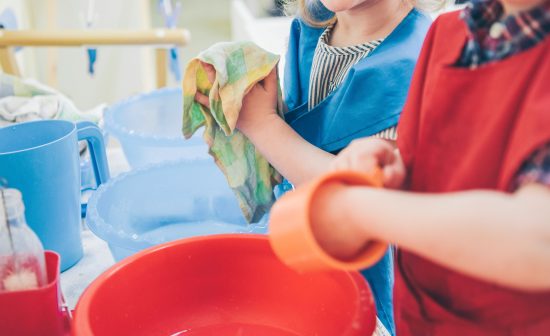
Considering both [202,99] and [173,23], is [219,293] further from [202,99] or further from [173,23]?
[173,23]

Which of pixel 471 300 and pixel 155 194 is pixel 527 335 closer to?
pixel 471 300

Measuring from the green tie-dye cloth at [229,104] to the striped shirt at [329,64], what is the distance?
3.1 inches

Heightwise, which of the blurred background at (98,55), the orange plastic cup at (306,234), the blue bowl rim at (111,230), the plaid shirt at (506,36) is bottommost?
the blurred background at (98,55)

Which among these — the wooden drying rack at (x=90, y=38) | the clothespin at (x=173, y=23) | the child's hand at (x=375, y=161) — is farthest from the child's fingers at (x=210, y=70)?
the clothespin at (x=173, y=23)

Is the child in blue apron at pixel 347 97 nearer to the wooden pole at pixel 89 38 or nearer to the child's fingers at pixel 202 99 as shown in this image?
the child's fingers at pixel 202 99

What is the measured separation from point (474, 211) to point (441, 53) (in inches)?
7.7

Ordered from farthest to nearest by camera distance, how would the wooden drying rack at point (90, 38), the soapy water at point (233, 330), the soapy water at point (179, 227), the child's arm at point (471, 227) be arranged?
the wooden drying rack at point (90, 38), the soapy water at point (179, 227), the soapy water at point (233, 330), the child's arm at point (471, 227)

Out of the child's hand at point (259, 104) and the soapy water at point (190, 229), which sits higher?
the child's hand at point (259, 104)

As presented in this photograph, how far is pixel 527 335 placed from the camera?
403mm

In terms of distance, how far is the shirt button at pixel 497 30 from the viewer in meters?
0.40

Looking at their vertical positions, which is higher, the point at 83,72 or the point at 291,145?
the point at 291,145

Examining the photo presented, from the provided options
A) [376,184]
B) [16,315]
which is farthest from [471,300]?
[16,315]

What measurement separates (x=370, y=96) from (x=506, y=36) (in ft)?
0.84

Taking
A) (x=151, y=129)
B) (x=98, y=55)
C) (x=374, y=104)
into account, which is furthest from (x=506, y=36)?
(x=98, y=55)
